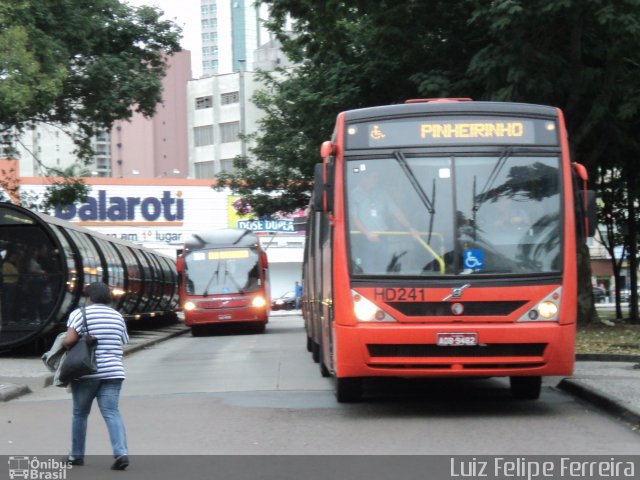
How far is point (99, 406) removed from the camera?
866 cm

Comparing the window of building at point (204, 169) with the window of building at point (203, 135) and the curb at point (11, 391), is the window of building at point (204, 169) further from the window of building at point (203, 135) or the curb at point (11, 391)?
the curb at point (11, 391)

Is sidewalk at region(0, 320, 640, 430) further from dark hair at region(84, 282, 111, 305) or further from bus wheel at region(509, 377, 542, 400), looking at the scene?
dark hair at region(84, 282, 111, 305)

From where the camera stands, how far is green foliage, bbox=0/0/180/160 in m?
24.9

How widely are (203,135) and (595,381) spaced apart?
84514 millimetres

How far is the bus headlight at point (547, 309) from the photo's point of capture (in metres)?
11.3

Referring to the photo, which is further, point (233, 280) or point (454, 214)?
point (233, 280)

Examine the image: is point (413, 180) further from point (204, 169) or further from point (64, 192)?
point (204, 169)

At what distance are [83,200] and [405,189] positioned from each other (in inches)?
816

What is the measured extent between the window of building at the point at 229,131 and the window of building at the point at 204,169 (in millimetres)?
2397

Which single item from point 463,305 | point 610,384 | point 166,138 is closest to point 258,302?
point 610,384

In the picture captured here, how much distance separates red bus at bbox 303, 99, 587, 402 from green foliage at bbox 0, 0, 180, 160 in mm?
13235

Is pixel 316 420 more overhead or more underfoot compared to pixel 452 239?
more underfoot

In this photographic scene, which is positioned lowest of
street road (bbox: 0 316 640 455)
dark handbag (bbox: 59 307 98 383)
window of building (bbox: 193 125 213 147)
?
street road (bbox: 0 316 640 455)
